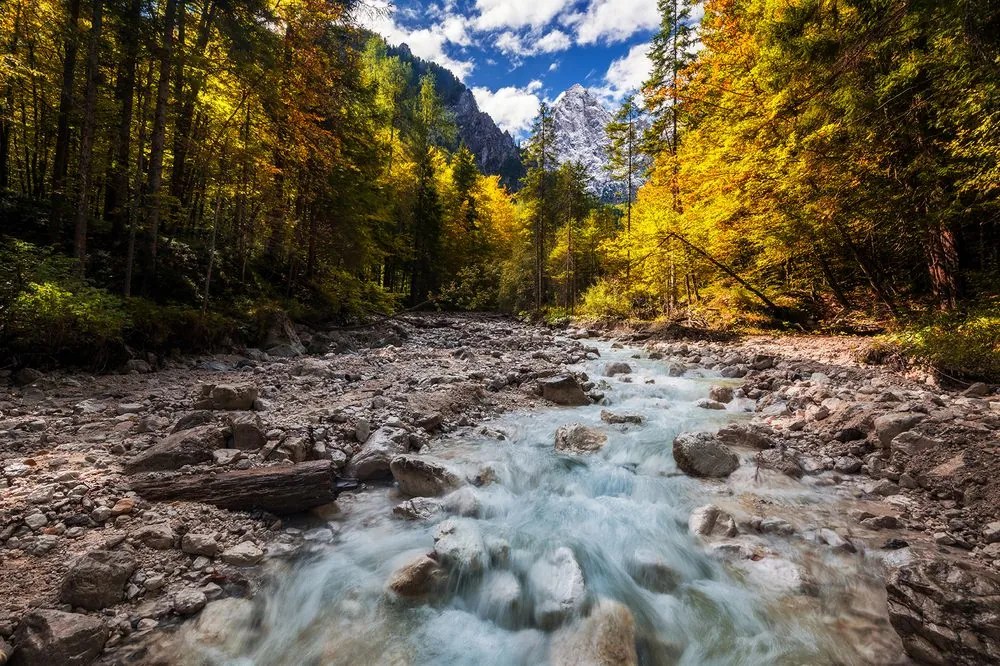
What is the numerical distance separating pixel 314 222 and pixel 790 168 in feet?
48.7

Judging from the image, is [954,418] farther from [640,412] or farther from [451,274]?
[451,274]

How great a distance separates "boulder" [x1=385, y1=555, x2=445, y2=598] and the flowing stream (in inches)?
3.0

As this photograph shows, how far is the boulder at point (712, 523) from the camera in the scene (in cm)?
374

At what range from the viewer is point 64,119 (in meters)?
11.7

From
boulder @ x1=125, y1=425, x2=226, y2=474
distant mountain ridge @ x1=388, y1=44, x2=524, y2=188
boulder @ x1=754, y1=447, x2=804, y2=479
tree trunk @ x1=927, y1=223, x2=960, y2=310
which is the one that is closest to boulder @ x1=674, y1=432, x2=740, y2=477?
boulder @ x1=754, y1=447, x2=804, y2=479

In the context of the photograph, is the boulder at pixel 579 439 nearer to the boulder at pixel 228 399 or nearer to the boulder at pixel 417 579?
the boulder at pixel 417 579

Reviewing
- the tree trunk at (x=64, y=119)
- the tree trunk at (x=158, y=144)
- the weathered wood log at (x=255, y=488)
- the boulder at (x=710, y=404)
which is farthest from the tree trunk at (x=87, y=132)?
the boulder at (x=710, y=404)

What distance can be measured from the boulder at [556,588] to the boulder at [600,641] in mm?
113

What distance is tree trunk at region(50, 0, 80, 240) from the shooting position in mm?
8719

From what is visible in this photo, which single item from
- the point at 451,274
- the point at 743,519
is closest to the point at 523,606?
the point at 743,519

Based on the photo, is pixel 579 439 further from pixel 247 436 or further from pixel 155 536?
pixel 155 536

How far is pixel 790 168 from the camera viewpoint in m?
9.34

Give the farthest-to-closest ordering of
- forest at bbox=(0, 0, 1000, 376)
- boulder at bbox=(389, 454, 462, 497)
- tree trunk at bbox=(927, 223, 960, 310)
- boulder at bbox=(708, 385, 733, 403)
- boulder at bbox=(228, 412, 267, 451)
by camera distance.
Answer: tree trunk at bbox=(927, 223, 960, 310) < boulder at bbox=(708, 385, 733, 403) < forest at bbox=(0, 0, 1000, 376) < boulder at bbox=(228, 412, 267, 451) < boulder at bbox=(389, 454, 462, 497)

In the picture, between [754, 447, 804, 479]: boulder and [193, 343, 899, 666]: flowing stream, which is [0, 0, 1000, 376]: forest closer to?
[754, 447, 804, 479]: boulder
